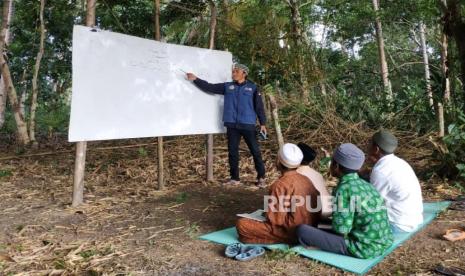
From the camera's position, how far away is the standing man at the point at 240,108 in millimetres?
6520

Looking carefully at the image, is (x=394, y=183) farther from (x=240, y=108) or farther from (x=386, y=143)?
(x=240, y=108)

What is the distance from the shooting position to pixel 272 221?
396cm

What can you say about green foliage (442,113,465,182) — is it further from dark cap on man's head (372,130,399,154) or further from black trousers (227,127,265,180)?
dark cap on man's head (372,130,399,154)

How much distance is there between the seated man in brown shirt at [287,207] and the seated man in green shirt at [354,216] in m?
0.28

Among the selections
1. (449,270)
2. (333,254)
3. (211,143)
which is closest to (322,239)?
(333,254)

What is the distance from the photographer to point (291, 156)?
12.8ft

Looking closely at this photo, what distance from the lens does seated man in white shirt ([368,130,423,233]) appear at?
3.90m

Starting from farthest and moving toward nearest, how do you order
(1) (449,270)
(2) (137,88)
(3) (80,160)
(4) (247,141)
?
(4) (247,141) → (2) (137,88) → (3) (80,160) → (1) (449,270)

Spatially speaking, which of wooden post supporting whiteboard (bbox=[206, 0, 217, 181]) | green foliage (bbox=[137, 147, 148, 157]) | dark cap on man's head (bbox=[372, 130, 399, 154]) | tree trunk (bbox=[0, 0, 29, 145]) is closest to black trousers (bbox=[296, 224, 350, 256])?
dark cap on man's head (bbox=[372, 130, 399, 154])

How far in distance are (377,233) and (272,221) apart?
908 millimetres

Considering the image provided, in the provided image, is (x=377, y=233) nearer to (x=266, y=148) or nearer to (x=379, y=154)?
(x=379, y=154)

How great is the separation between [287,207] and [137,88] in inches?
107

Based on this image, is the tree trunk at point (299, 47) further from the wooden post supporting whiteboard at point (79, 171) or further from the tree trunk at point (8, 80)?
the tree trunk at point (8, 80)

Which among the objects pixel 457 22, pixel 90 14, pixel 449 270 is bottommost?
pixel 449 270
